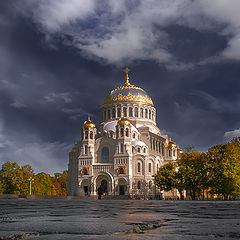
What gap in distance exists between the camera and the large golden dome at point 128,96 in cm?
6572

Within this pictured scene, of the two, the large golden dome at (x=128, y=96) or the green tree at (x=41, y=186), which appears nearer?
the green tree at (x=41, y=186)

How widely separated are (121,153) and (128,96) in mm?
16183

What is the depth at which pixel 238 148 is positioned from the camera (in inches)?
1329

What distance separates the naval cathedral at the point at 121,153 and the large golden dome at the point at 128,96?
10 cm

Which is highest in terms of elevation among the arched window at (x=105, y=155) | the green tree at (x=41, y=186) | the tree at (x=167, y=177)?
the arched window at (x=105, y=155)

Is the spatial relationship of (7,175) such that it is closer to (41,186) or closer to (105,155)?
(41,186)

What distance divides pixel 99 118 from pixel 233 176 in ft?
133

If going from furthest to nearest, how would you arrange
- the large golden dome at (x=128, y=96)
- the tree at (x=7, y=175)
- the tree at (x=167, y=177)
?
the large golden dome at (x=128, y=96), the tree at (x=7, y=175), the tree at (x=167, y=177)

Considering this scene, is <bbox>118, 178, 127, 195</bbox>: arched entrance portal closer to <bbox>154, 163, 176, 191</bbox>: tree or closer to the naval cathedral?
the naval cathedral

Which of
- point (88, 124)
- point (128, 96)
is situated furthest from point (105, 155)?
point (128, 96)

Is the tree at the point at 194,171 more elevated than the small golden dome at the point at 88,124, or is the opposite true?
the small golden dome at the point at 88,124

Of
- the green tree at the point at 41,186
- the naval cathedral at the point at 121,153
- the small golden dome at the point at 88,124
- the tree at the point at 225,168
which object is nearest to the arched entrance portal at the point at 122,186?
the naval cathedral at the point at 121,153

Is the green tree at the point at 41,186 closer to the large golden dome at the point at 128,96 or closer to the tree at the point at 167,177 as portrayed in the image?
the large golden dome at the point at 128,96

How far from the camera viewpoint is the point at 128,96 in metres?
65.9
